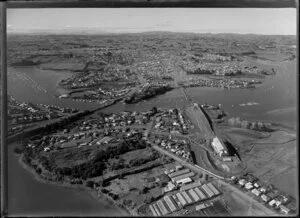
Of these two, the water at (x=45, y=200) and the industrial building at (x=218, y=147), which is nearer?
the water at (x=45, y=200)

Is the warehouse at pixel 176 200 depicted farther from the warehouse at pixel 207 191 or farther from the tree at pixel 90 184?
the tree at pixel 90 184

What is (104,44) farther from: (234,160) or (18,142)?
(234,160)

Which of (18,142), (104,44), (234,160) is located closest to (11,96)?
(18,142)

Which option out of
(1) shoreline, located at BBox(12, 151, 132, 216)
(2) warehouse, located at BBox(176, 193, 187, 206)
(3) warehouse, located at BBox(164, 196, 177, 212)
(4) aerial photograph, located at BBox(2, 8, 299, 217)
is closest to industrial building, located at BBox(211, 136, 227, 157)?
(4) aerial photograph, located at BBox(2, 8, 299, 217)

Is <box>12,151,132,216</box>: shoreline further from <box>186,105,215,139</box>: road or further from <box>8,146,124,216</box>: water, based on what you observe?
<box>186,105,215,139</box>: road

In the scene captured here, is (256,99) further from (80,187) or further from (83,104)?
(80,187)

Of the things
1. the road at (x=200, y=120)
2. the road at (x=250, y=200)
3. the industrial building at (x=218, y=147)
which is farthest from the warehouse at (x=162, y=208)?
the road at (x=200, y=120)
